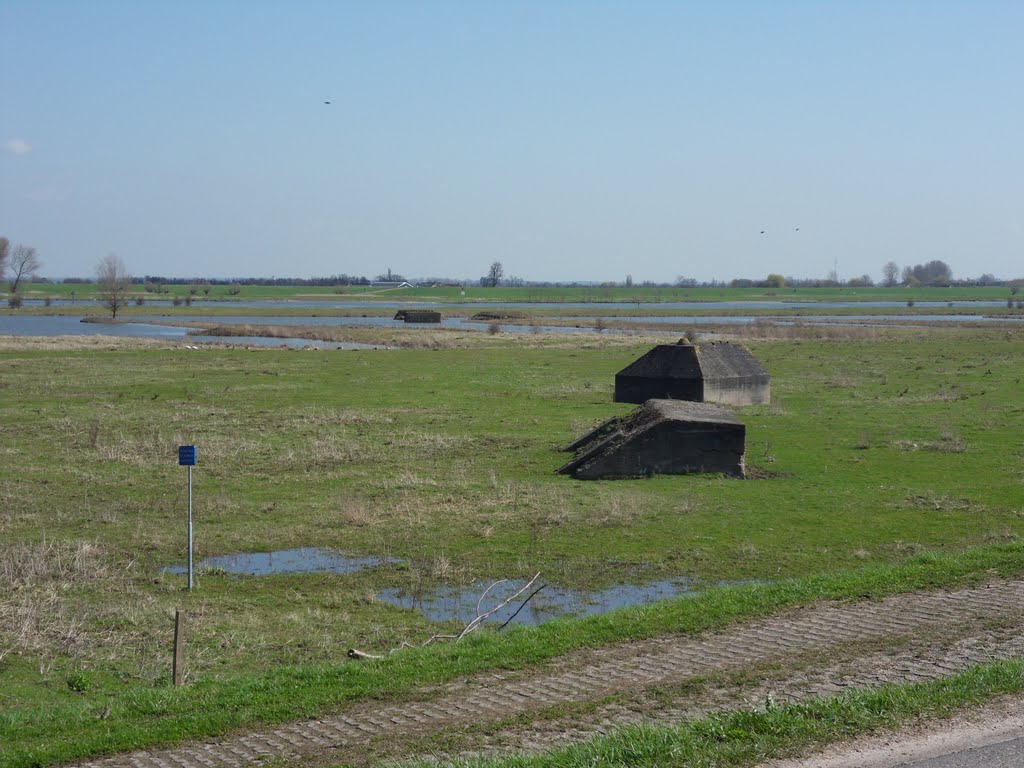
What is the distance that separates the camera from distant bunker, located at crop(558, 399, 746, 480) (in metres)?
24.1

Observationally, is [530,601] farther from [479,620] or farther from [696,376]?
[696,376]

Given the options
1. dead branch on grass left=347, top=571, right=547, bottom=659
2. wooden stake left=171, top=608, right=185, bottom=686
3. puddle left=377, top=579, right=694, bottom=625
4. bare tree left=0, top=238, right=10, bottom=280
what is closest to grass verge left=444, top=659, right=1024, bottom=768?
dead branch on grass left=347, top=571, right=547, bottom=659

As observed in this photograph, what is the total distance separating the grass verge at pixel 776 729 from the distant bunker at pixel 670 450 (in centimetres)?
1477

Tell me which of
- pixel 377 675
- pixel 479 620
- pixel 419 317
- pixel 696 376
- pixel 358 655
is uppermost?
pixel 419 317

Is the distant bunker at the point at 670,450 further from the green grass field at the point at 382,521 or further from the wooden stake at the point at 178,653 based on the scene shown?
the wooden stake at the point at 178,653

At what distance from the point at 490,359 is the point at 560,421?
2717cm

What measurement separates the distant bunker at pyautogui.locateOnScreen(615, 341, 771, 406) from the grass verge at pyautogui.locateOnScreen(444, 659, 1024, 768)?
2617cm

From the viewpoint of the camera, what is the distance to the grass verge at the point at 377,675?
9.05 meters

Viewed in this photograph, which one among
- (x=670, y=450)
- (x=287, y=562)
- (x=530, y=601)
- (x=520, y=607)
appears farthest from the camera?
(x=670, y=450)

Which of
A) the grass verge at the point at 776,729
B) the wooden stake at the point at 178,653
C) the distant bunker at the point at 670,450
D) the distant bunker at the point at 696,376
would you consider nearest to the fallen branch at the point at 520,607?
the wooden stake at the point at 178,653

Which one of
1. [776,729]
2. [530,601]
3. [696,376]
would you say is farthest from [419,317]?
[776,729]

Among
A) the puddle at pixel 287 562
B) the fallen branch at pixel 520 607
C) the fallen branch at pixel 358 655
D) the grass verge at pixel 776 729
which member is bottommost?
the puddle at pixel 287 562

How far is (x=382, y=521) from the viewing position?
19922mm

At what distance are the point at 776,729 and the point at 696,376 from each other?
27.4 meters
